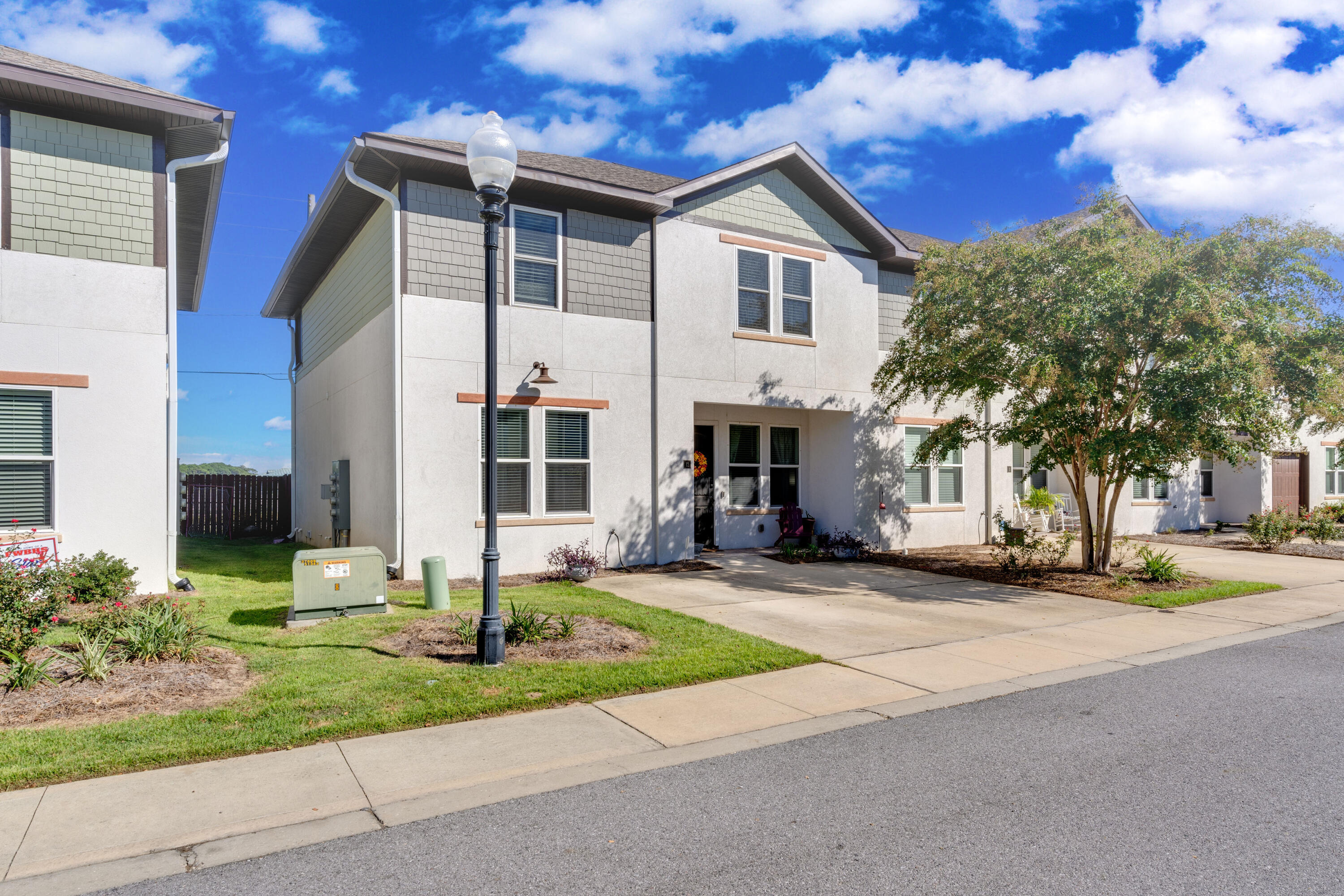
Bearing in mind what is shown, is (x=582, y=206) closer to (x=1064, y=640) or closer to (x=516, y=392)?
(x=516, y=392)

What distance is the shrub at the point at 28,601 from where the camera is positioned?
20.7 ft

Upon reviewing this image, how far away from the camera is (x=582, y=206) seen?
12.7 meters

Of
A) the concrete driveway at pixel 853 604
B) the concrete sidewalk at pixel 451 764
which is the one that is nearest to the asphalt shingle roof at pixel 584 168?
the concrete driveway at pixel 853 604

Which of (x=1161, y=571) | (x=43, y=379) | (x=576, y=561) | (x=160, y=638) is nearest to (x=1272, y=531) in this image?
(x=1161, y=571)

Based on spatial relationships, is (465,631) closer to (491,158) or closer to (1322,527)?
(491,158)

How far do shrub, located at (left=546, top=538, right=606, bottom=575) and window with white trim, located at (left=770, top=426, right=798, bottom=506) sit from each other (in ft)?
15.2

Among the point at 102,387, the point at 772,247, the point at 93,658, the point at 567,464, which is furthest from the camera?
the point at 772,247

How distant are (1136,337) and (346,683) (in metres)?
10.8

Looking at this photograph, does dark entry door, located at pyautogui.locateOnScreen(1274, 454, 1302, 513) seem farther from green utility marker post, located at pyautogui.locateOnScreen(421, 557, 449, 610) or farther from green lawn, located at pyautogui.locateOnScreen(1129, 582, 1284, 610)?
green utility marker post, located at pyautogui.locateOnScreen(421, 557, 449, 610)

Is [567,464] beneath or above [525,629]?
above

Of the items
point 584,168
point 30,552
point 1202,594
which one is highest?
point 584,168

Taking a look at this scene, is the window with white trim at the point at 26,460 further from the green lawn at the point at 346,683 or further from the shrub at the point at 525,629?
the shrub at the point at 525,629

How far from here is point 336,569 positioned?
867 cm

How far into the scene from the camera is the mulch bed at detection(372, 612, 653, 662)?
7.20 m
